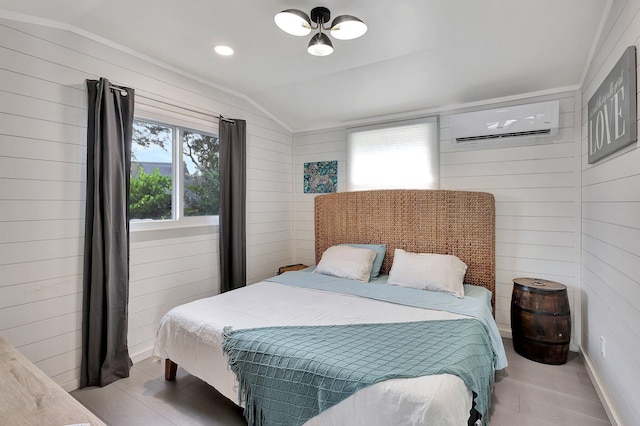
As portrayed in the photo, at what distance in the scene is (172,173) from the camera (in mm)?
2977

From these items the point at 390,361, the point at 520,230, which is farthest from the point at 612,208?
the point at 390,361

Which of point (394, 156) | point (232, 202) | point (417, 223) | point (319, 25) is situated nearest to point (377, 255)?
point (417, 223)

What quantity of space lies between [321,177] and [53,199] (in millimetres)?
2654

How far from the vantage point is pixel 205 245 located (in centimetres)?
316

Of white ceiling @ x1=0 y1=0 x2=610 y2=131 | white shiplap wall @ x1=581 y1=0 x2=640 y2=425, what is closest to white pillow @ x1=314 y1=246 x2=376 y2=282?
white ceiling @ x1=0 y1=0 x2=610 y2=131

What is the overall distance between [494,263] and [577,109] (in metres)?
1.49

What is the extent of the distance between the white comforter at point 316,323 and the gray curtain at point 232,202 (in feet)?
2.18

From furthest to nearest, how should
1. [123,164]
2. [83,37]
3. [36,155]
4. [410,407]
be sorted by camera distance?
[123,164], [83,37], [36,155], [410,407]

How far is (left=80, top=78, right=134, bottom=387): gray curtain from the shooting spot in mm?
2232

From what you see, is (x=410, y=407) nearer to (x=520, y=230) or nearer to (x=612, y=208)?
(x=612, y=208)

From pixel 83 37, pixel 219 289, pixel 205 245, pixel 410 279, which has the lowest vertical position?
pixel 219 289

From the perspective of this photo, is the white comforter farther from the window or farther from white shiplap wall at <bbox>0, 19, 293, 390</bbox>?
the window

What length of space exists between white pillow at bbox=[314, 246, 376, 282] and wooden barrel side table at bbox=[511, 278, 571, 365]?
1266mm

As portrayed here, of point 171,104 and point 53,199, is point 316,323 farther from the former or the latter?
point 171,104
